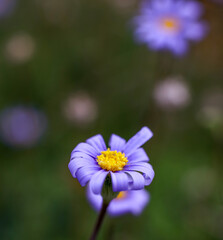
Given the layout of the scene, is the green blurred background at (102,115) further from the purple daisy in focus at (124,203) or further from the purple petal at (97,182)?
the purple petal at (97,182)

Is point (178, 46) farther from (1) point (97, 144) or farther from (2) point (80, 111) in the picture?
(1) point (97, 144)

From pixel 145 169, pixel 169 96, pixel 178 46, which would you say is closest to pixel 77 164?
pixel 145 169

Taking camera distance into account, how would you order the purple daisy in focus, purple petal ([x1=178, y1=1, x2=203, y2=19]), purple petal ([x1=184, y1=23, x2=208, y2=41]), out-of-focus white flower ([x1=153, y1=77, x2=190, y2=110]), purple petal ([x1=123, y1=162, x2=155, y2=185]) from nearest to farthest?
purple petal ([x1=123, y1=162, x2=155, y2=185]) < the purple daisy in focus < out-of-focus white flower ([x1=153, y1=77, x2=190, y2=110]) < purple petal ([x1=184, y1=23, x2=208, y2=41]) < purple petal ([x1=178, y1=1, x2=203, y2=19])

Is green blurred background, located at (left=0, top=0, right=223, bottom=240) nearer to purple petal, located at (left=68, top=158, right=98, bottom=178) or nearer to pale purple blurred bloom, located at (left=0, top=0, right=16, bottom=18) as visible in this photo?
pale purple blurred bloom, located at (left=0, top=0, right=16, bottom=18)

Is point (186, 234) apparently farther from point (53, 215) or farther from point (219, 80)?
point (219, 80)

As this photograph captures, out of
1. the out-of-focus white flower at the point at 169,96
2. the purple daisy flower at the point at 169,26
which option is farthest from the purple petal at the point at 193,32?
the out-of-focus white flower at the point at 169,96

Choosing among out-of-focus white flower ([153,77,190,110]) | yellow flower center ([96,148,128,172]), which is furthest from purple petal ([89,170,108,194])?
out-of-focus white flower ([153,77,190,110])
